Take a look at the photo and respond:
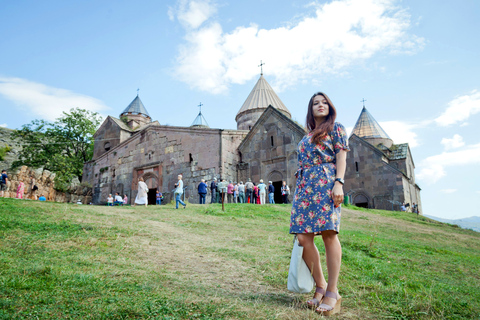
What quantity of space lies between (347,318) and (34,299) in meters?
2.28

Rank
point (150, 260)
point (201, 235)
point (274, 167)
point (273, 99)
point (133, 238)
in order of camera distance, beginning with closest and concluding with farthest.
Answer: point (150, 260)
point (133, 238)
point (201, 235)
point (274, 167)
point (273, 99)

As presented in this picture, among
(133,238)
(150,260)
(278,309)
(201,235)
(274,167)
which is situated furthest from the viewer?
(274,167)

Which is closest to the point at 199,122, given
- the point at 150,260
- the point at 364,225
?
the point at 364,225

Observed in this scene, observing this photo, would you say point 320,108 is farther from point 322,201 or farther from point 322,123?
point 322,201

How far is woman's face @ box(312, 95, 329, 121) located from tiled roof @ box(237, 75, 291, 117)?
20.8 metres

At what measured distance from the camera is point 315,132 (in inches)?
116

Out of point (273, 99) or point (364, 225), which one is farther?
point (273, 99)

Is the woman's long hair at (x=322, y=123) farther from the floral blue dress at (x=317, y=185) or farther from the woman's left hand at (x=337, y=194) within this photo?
the woman's left hand at (x=337, y=194)

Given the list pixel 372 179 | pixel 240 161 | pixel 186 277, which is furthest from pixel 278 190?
pixel 186 277

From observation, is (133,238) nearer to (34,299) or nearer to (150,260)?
(150,260)

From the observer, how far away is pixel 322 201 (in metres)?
2.72

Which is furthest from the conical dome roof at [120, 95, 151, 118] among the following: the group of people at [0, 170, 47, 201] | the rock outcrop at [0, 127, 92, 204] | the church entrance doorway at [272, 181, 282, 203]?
the church entrance doorway at [272, 181, 282, 203]

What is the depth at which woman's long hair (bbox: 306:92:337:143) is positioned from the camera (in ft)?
9.58

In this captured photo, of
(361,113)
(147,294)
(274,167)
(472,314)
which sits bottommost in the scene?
(472,314)
